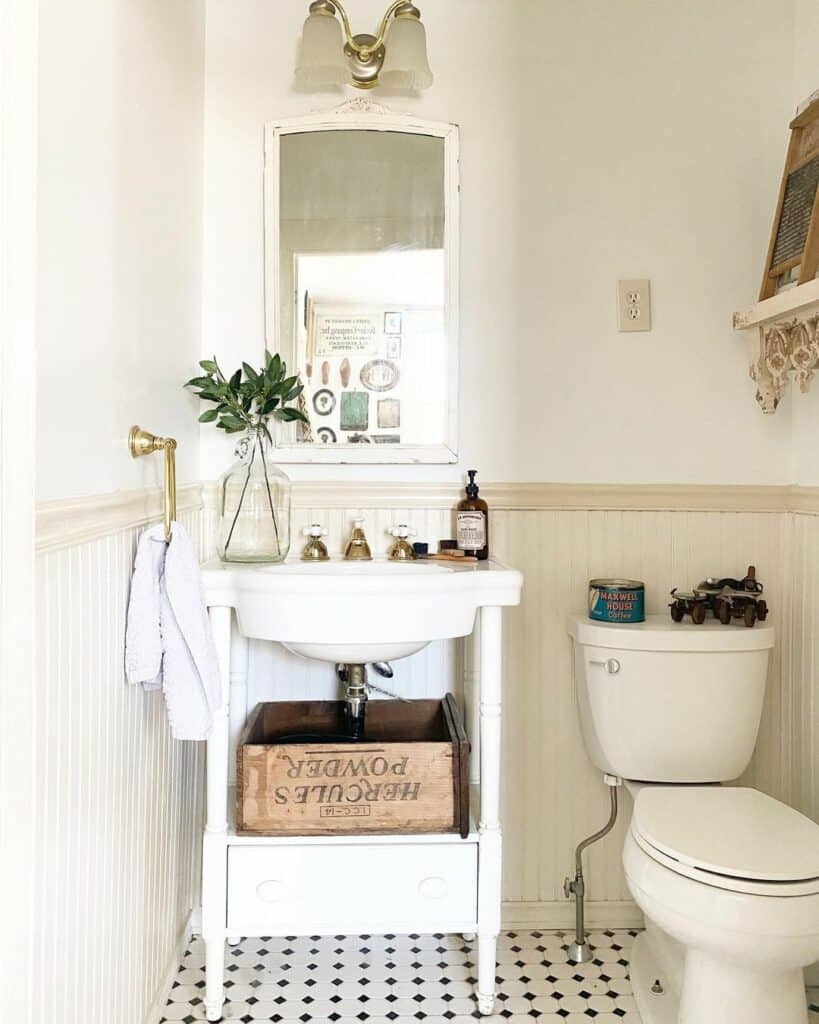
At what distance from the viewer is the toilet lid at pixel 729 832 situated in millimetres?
1330

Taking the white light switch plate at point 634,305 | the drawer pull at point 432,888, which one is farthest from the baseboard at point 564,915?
the white light switch plate at point 634,305

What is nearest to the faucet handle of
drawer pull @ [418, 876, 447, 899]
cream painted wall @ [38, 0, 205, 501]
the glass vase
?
the glass vase

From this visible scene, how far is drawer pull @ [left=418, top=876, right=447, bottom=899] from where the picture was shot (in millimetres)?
1633

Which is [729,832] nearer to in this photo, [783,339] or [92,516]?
[783,339]

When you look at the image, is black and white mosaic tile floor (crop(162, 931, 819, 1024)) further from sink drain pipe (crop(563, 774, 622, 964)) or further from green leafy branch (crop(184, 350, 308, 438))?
green leafy branch (crop(184, 350, 308, 438))

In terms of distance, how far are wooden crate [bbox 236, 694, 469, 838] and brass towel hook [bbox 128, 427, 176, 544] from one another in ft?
1.59

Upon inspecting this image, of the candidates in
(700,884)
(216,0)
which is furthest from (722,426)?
(216,0)

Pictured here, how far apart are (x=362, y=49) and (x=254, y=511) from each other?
1.05m

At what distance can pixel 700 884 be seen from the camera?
52.5 inches

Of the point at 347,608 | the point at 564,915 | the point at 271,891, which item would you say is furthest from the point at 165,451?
the point at 564,915

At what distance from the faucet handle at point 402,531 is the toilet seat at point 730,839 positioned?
0.72 metres

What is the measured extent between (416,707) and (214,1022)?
2.34 ft

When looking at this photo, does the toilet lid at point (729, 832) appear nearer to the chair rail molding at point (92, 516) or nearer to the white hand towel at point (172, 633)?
the white hand towel at point (172, 633)

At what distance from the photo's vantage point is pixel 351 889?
1.63 metres
